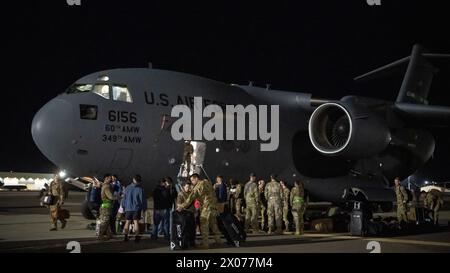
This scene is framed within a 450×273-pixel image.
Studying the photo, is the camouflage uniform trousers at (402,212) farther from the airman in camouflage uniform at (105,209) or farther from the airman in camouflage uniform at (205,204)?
the airman in camouflage uniform at (105,209)

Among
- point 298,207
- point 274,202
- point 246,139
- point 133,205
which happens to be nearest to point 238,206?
point 274,202

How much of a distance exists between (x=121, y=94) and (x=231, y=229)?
4645 millimetres

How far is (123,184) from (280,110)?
6.06 metres

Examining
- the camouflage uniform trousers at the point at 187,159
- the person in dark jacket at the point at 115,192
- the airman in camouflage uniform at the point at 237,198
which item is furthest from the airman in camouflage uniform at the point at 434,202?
the person in dark jacket at the point at 115,192

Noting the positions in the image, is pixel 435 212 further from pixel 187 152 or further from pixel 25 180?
pixel 25 180

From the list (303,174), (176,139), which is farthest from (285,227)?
(176,139)

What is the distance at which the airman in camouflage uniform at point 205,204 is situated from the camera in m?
10.1

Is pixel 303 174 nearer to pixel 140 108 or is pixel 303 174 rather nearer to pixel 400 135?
pixel 400 135

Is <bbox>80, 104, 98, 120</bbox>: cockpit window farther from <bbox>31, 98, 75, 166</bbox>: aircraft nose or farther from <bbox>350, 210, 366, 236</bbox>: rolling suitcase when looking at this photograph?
<bbox>350, 210, 366, 236</bbox>: rolling suitcase

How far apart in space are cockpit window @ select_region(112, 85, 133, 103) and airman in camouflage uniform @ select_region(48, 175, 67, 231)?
10.4ft

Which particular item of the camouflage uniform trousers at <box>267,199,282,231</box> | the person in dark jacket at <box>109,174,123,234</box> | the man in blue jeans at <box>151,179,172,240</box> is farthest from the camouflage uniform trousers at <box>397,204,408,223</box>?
the person in dark jacket at <box>109,174,123,234</box>

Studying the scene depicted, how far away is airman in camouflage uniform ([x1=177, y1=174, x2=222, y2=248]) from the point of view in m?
10.1

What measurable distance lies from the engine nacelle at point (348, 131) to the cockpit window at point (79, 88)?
20.9ft

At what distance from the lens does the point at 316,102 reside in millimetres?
17609
